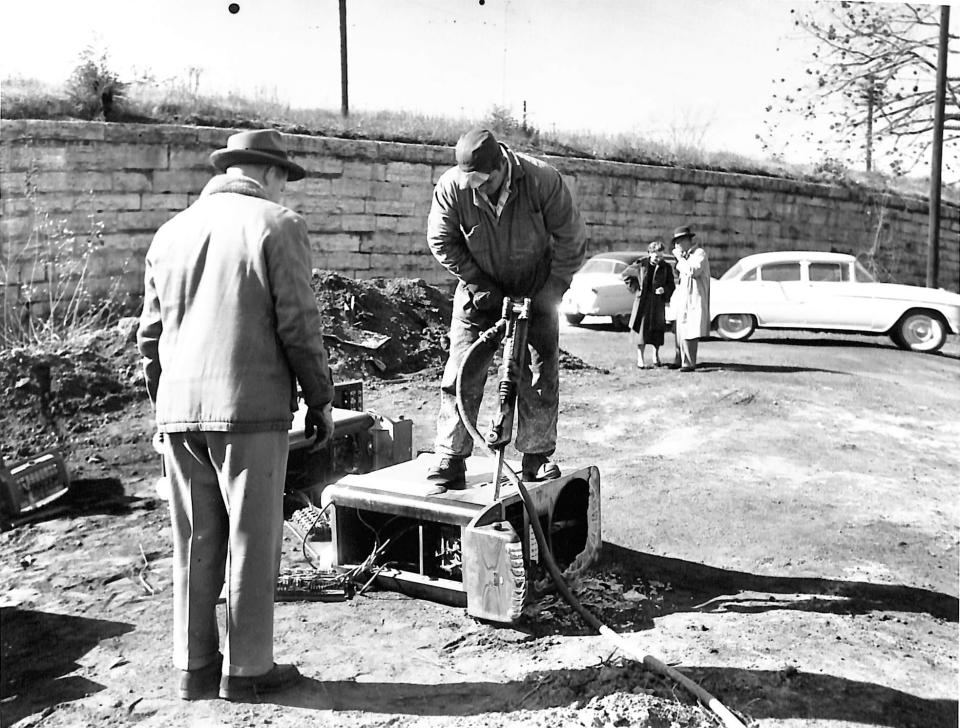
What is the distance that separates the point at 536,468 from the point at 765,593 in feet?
3.90

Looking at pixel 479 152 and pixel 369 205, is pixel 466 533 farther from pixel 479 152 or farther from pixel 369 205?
pixel 369 205

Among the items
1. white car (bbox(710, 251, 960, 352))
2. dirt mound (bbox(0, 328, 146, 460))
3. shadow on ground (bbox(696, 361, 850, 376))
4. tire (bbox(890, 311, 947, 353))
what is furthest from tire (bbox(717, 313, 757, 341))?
dirt mound (bbox(0, 328, 146, 460))

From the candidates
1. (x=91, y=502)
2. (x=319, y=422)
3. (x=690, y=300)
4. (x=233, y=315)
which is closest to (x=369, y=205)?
(x=690, y=300)

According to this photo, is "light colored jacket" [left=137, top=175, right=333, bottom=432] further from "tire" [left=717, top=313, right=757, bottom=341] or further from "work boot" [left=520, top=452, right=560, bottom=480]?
"tire" [left=717, top=313, right=757, bottom=341]

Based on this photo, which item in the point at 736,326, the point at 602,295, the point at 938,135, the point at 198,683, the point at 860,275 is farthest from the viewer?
the point at 602,295

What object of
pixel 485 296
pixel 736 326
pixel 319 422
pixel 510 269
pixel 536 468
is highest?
pixel 510 269

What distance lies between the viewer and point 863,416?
8055 mm

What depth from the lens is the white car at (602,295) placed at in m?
14.2

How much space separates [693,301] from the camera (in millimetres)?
9805

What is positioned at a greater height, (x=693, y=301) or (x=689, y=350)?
(x=693, y=301)

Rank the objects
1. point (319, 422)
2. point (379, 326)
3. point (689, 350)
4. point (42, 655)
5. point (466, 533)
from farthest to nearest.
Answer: point (689, 350)
point (379, 326)
point (466, 533)
point (42, 655)
point (319, 422)

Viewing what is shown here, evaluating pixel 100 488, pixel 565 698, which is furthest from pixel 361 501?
pixel 100 488

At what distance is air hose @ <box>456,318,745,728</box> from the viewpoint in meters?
2.85

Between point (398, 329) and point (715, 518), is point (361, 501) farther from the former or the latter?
point (398, 329)
